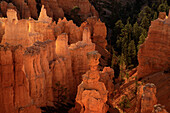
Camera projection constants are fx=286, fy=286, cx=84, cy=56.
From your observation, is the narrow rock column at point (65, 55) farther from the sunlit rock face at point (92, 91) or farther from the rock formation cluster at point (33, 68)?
the sunlit rock face at point (92, 91)

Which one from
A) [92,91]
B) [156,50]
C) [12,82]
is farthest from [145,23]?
[92,91]

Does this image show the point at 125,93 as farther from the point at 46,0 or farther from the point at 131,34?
the point at 46,0

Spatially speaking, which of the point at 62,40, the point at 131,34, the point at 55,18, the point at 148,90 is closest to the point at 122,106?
the point at 62,40

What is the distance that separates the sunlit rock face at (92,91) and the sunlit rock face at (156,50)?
16200 millimetres

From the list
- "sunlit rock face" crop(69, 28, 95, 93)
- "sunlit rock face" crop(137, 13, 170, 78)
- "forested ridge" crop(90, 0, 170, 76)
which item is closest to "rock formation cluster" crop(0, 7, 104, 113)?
"sunlit rock face" crop(69, 28, 95, 93)

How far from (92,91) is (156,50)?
1732cm

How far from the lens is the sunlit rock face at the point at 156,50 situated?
29719 mm

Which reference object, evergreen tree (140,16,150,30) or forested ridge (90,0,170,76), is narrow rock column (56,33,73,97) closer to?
forested ridge (90,0,170,76)

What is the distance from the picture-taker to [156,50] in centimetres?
3059

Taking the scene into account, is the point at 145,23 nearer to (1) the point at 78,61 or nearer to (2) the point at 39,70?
(1) the point at 78,61

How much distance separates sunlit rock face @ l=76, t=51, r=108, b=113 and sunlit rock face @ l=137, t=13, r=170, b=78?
53.1 ft

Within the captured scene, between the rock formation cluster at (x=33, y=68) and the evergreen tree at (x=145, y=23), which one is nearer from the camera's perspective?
the rock formation cluster at (x=33, y=68)

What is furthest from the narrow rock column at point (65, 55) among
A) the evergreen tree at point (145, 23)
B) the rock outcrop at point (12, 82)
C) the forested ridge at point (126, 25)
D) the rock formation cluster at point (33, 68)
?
the evergreen tree at point (145, 23)

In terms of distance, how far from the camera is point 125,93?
1186 inches
